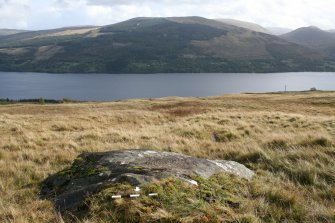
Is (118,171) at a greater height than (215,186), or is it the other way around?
(118,171)

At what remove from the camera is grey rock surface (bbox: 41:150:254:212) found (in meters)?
6.54

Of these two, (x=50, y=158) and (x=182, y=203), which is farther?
(x=50, y=158)

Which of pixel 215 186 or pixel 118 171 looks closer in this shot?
pixel 215 186

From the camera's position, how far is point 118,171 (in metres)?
7.27

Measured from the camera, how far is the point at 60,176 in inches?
329

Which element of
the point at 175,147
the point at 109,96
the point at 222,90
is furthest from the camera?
the point at 222,90

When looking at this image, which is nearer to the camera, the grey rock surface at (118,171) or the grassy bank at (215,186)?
the grassy bank at (215,186)

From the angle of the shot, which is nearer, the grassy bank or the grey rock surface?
the grassy bank

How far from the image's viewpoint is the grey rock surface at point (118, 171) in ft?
21.5

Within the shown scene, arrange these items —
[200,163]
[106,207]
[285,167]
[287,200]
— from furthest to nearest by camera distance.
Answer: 1. [285,167]
2. [200,163]
3. [287,200]
4. [106,207]

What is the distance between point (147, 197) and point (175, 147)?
757 centimetres

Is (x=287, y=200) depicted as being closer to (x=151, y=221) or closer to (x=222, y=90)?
(x=151, y=221)

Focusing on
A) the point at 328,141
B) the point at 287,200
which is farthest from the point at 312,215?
the point at 328,141

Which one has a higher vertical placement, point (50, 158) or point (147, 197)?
point (147, 197)
